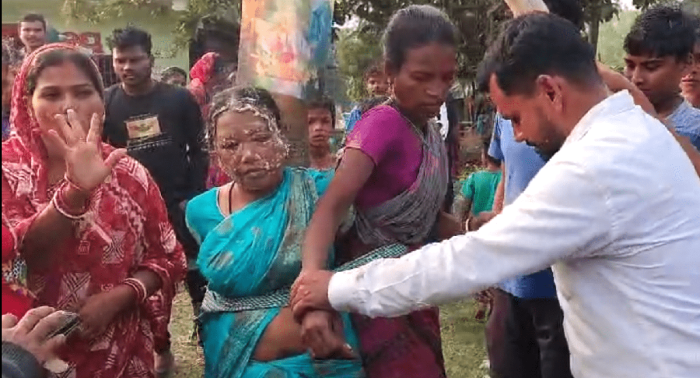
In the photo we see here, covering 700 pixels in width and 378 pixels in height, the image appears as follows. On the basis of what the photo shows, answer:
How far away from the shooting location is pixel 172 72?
5.61 meters

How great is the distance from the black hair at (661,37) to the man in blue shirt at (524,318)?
564 millimetres

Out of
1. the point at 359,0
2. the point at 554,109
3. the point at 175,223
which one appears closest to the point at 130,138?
the point at 175,223

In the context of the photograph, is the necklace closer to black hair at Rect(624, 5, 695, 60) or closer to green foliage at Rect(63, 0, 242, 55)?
green foliage at Rect(63, 0, 242, 55)

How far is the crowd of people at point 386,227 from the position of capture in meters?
1.83

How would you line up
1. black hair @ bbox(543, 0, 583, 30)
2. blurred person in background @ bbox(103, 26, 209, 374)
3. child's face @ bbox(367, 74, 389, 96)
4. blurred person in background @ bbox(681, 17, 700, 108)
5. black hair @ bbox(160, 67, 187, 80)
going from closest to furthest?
black hair @ bbox(543, 0, 583, 30), blurred person in background @ bbox(681, 17, 700, 108), blurred person in background @ bbox(103, 26, 209, 374), child's face @ bbox(367, 74, 389, 96), black hair @ bbox(160, 67, 187, 80)

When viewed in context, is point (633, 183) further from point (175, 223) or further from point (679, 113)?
point (175, 223)

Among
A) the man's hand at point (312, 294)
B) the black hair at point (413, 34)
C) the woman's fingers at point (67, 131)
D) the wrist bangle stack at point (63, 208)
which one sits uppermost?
the black hair at point (413, 34)

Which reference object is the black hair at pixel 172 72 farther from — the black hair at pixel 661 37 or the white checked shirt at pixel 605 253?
the white checked shirt at pixel 605 253

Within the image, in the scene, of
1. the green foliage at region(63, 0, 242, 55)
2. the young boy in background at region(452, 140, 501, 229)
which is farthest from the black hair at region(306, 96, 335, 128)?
the young boy in background at region(452, 140, 501, 229)

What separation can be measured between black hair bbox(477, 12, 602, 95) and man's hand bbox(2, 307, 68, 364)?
3.81 ft

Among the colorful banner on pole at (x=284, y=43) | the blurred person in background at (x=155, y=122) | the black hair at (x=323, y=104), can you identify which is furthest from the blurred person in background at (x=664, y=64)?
the blurred person in background at (x=155, y=122)

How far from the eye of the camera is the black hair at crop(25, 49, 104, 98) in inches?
87.0

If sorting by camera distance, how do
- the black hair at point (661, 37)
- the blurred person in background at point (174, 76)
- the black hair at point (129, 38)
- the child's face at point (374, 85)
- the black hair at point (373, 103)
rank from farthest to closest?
the blurred person in background at point (174, 76), the child's face at point (374, 85), the black hair at point (129, 38), the black hair at point (661, 37), the black hair at point (373, 103)

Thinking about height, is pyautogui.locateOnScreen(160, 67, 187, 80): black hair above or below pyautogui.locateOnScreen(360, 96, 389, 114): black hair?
below
